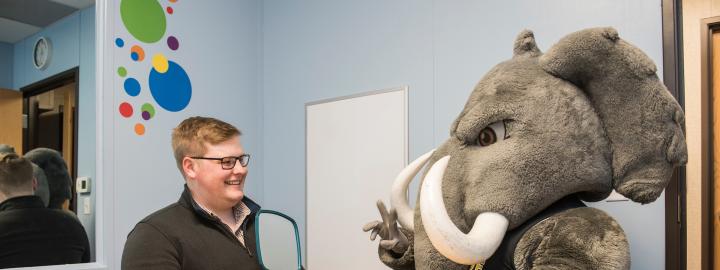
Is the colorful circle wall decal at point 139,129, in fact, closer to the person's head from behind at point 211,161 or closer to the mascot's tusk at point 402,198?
the person's head from behind at point 211,161

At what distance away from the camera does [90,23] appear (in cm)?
284

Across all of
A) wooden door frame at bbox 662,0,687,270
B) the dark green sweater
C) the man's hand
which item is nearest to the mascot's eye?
the man's hand

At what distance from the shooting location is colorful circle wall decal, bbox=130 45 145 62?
116 inches

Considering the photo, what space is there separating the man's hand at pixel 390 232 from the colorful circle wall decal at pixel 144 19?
1.79 meters

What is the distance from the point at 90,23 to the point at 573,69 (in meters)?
2.20

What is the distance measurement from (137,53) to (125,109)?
10.8 inches

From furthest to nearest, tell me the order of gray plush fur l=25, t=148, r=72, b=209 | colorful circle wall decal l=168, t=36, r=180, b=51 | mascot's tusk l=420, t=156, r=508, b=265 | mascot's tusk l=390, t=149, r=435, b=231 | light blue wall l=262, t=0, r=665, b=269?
colorful circle wall decal l=168, t=36, r=180, b=51
gray plush fur l=25, t=148, r=72, b=209
light blue wall l=262, t=0, r=665, b=269
mascot's tusk l=390, t=149, r=435, b=231
mascot's tusk l=420, t=156, r=508, b=265

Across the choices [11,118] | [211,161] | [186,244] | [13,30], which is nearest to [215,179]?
[211,161]

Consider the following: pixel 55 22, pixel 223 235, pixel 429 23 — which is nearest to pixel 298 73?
pixel 429 23

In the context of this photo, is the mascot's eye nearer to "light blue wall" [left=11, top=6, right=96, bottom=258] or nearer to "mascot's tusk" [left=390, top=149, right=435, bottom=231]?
"mascot's tusk" [left=390, top=149, right=435, bottom=231]

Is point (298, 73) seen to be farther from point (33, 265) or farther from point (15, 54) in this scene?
point (33, 265)

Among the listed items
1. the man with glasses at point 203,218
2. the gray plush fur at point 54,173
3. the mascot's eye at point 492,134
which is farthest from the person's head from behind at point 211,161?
the gray plush fur at point 54,173

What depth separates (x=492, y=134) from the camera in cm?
146

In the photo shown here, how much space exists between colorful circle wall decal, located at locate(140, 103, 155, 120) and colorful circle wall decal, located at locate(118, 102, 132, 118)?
0.21ft
